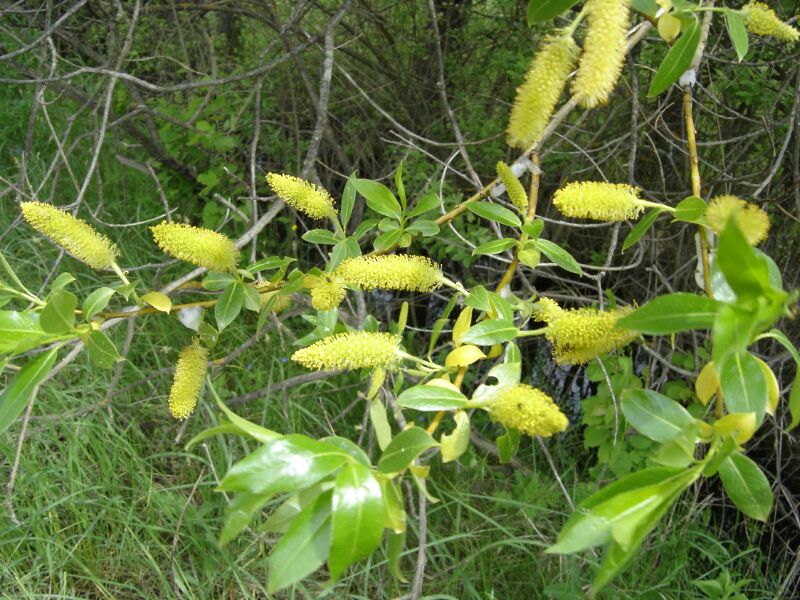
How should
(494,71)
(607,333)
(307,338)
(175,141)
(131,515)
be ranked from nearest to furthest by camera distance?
1. (607,333)
2. (307,338)
3. (131,515)
4. (494,71)
5. (175,141)

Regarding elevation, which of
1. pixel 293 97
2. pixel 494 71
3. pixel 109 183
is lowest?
pixel 109 183

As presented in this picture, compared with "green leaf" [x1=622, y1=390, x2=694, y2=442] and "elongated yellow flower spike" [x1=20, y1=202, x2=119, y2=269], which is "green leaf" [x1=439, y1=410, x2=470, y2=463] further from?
"elongated yellow flower spike" [x1=20, y1=202, x2=119, y2=269]

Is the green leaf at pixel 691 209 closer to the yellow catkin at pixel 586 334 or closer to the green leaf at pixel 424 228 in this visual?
the yellow catkin at pixel 586 334

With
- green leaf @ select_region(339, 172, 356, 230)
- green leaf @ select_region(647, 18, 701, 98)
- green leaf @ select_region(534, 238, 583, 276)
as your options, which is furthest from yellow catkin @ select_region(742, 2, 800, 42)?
green leaf @ select_region(339, 172, 356, 230)

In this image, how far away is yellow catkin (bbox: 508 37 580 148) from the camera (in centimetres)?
73

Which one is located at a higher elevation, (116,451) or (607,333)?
(607,333)

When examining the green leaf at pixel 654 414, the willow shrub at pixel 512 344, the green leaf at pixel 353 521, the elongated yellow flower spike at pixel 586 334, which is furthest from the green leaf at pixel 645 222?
the green leaf at pixel 353 521

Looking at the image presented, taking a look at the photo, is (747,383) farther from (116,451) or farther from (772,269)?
(116,451)

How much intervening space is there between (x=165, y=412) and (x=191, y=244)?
1.96 meters

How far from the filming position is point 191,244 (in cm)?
96

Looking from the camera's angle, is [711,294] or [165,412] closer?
[711,294]

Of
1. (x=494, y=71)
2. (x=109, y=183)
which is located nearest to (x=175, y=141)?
(x=109, y=183)

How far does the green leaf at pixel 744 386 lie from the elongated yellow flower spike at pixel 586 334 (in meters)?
0.14

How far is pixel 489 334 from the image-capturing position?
869mm
